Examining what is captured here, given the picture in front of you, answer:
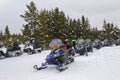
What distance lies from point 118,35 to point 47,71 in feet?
217

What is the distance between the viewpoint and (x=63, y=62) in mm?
18422

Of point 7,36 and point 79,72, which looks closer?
point 79,72

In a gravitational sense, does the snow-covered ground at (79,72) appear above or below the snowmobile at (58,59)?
below

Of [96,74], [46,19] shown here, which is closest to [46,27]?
[46,19]

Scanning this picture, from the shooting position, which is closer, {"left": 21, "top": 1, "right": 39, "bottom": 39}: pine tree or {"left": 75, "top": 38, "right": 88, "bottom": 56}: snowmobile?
{"left": 75, "top": 38, "right": 88, "bottom": 56}: snowmobile

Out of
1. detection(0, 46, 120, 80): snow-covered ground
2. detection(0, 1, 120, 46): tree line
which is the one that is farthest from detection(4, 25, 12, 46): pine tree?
detection(0, 46, 120, 80): snow-covered ground

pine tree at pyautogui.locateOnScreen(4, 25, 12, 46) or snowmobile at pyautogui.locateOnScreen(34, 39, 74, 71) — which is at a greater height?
pine tree at pyautogui.locateOnScreen(4, 25, 12, 46)

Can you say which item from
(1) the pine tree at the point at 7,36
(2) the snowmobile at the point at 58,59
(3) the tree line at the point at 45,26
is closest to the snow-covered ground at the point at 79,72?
(2) the snowmobile at the point at 58,59

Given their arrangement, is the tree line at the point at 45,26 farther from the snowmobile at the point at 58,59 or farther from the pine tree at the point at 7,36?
the snowmobile at the point at 58,59

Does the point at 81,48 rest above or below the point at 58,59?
above

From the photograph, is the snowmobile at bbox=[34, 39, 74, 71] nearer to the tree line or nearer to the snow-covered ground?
the snow-covered ground

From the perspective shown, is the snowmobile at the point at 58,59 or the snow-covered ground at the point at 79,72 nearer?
the snow-covered ground at the point at 79,72

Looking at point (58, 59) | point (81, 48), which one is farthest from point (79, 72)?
point (81, 48)

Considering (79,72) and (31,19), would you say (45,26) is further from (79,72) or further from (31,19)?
(79,72)
